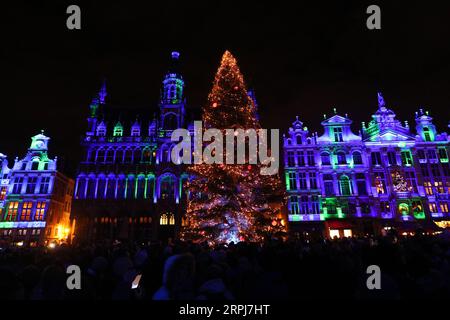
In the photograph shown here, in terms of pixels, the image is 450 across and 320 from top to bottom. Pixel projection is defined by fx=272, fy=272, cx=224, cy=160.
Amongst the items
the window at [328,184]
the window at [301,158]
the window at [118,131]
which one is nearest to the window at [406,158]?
the window at [328,184]

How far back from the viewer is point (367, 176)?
1473 inches

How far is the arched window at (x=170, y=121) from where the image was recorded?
42.0m

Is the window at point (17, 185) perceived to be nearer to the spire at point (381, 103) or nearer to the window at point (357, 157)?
the window at point (357, 157)

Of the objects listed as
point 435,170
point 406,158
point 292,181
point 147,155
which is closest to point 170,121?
point 147,155

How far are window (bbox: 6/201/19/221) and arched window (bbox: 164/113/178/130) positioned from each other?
24.8 meters

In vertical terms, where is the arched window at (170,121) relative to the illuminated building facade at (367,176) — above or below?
above

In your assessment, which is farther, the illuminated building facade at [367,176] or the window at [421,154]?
the window at [421,154]

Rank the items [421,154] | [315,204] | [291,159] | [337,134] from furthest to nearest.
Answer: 1. [337,134]
2. [421,154]
3. [291,159]
4. [315,204]

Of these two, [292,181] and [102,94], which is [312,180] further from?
[102,94]

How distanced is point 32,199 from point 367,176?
48734 mm

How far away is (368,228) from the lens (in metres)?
35.0

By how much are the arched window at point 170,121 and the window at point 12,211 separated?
24804 millimetres
